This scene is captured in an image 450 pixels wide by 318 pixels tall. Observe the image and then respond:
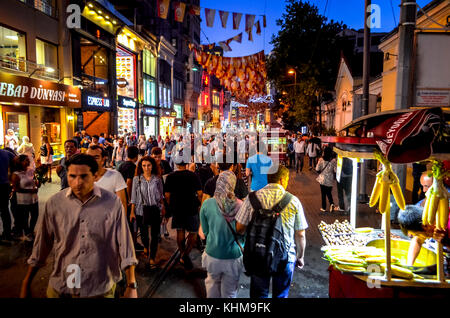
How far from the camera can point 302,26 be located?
28.8 metres

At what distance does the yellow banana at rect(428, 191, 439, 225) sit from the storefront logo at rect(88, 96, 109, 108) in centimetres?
2021

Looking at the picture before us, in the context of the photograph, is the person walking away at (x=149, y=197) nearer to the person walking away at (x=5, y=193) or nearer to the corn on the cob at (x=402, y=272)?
the person walking away at (x=5, y=193)

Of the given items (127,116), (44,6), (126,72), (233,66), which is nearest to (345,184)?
(233,66)

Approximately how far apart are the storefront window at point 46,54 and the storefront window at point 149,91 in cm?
1428

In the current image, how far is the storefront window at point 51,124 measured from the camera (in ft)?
54.6

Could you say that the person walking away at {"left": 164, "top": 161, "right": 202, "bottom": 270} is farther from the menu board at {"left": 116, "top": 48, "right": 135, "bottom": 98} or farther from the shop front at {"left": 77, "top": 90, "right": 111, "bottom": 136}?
the menu board at {"left": 116, "top": 48, "right": 135, "bottom": 98}

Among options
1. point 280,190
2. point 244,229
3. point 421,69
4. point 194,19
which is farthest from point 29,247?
point 194,19

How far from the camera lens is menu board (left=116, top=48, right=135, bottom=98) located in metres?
27.6

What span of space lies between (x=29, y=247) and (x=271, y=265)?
5387mm

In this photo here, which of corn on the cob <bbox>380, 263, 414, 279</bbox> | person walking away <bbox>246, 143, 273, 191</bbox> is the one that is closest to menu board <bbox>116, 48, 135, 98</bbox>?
person walking away <bbox>246, 143, 273, 191</bbox>

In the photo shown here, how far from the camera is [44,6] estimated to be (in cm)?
1634

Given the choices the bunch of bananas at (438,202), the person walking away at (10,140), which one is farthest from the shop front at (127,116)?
the bunch of bananas at (438,202)
